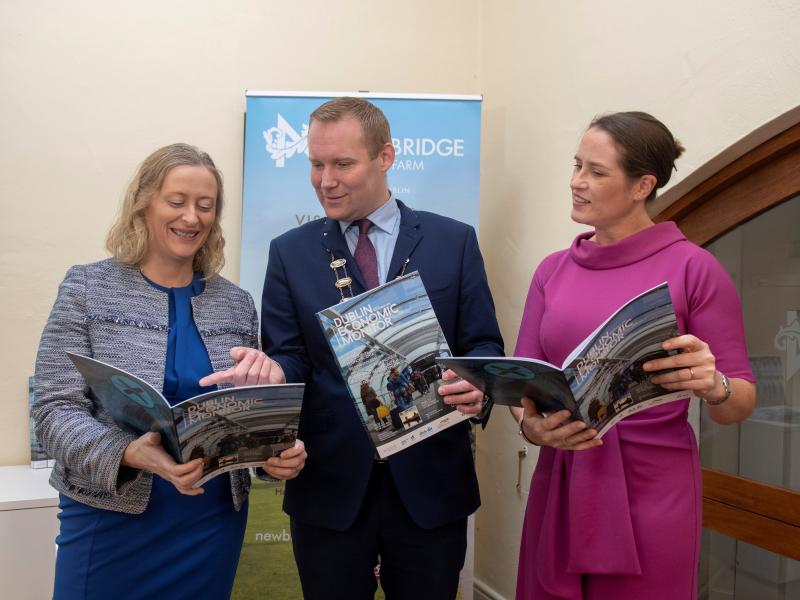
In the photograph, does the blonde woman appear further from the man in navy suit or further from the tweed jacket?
the man in navy suit

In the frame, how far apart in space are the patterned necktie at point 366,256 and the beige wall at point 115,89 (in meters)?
1.53

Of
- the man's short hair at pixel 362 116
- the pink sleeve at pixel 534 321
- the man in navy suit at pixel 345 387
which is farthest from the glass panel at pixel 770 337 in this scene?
the man's short hair at pixel 362 116

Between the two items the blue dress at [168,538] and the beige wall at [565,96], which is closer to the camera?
the blue dress at [168,538]

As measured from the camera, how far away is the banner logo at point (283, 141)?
3496 mm

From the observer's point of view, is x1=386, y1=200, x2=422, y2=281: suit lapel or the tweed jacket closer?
the tweed jacket

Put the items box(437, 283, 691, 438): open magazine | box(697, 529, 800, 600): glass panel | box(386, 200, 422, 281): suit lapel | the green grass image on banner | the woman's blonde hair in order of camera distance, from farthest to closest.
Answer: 1. the green grass image on banner
2. box(697, 529, 800, 600): glass panel
3. box(386, 200, 422, 281): suit lapel
4. the woman's blonde hair
5. box(437, 283, 691, 438): open magazine

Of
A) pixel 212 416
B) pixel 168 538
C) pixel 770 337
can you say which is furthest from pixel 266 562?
pixel 770 337

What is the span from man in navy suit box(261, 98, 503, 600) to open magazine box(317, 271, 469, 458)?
8.2 inches

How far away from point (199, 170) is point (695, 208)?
1.64 metres

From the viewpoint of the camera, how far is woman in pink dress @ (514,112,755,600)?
1577 mm

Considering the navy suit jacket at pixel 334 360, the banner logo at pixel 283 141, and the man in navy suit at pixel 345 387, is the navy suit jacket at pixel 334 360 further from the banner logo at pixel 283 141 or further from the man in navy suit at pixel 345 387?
the banner logo at pixel 283 141

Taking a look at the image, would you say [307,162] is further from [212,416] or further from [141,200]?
[212,416]

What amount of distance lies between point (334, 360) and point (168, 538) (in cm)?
60

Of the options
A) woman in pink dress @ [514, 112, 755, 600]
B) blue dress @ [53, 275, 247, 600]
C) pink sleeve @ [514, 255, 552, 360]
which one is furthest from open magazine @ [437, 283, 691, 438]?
blue dress @ [53, 275, 247, 600]
